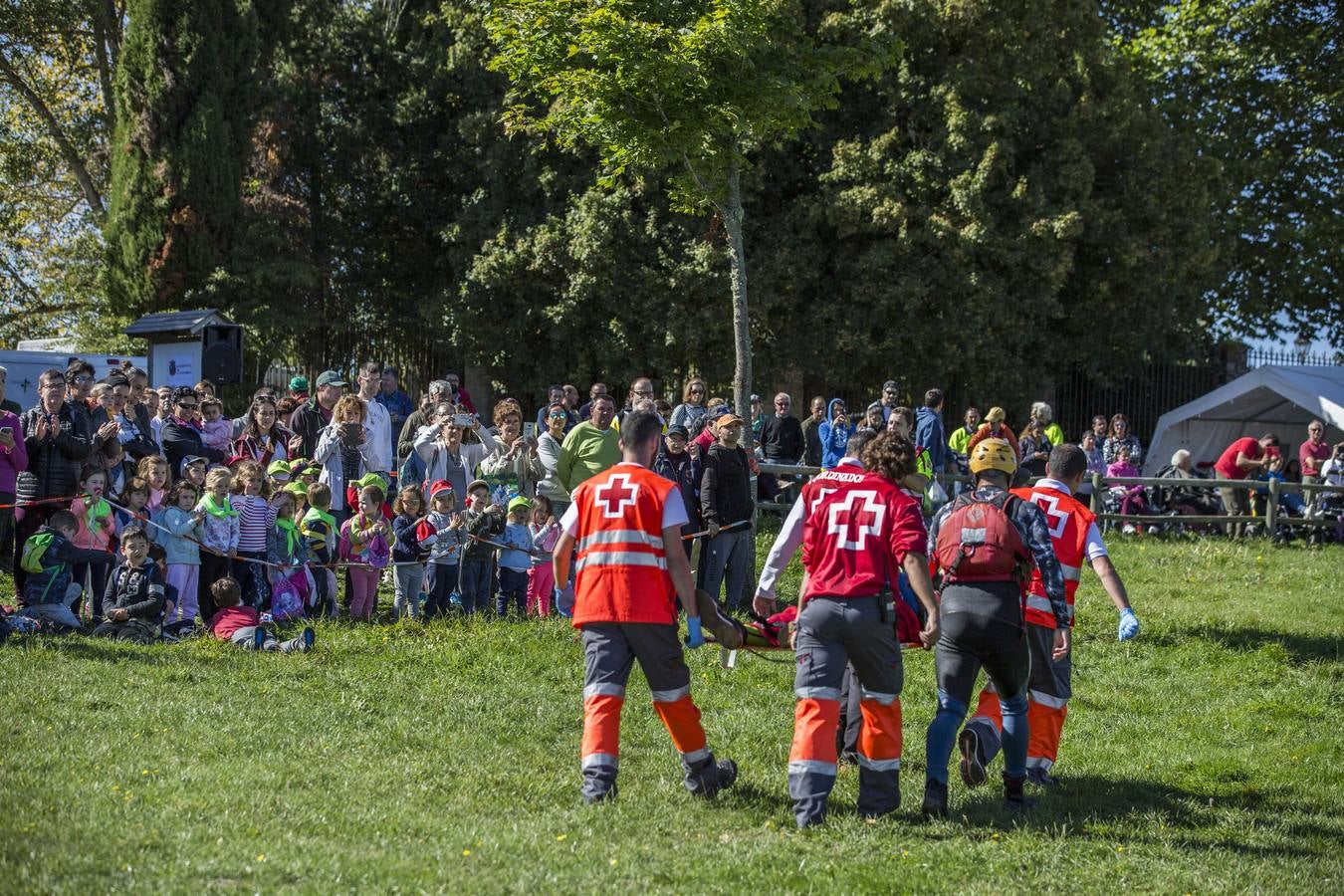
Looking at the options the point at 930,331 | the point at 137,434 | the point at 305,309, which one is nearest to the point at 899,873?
the point at 137,434

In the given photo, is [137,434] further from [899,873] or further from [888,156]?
[888,156]

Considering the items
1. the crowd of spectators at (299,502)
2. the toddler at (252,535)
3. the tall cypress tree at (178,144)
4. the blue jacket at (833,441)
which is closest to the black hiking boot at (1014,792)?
the crowd of spectators at (299,502)

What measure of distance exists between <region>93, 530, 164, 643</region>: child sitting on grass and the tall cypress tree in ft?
48.3

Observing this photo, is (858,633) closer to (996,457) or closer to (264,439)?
(996,457)

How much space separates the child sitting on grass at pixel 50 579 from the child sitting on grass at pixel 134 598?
0.95ft

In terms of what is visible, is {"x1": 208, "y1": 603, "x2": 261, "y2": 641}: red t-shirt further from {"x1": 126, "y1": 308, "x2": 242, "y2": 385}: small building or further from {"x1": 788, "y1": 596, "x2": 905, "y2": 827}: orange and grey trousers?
{"x1": 126, "y1": 308, "x2": 242, "y2": 385}: small building

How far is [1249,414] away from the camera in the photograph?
2425cm

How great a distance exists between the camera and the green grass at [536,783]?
580cm

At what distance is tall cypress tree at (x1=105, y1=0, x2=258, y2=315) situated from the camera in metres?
24.5

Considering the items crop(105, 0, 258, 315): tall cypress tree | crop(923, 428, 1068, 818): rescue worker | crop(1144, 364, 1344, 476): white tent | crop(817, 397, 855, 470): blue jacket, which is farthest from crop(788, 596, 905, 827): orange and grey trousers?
crop(105, 0, 258, 315): tall cypress tree

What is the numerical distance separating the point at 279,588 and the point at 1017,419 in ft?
54.7

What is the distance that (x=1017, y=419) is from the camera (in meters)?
25.2

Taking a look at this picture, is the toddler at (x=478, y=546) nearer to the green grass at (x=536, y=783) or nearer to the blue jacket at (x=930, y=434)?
the green grass at (x=536, y=783)

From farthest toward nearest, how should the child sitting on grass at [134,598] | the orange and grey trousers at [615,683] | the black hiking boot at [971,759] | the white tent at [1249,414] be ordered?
the white tent at [1249,414] → the child sitting on grass at [134,598] → the black hiking boot at [971,759] → the orange and grey trousers at [615,683]
